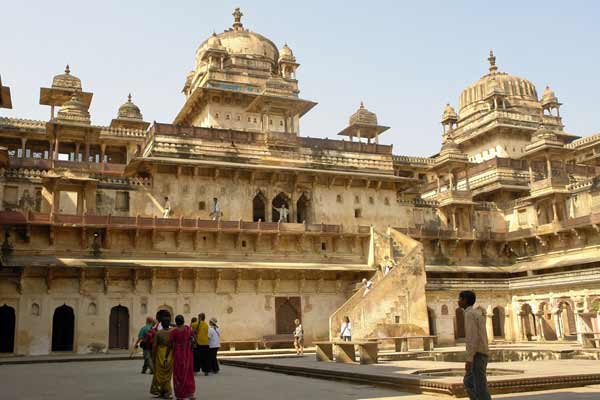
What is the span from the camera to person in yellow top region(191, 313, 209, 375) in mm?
14547

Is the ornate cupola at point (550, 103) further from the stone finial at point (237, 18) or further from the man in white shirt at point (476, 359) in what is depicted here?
the man in white shirt at point (476, 359)

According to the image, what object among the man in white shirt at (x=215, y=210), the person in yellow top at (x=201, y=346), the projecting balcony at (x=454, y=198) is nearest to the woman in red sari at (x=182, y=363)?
the person in yellow top at (x=201, y=346)

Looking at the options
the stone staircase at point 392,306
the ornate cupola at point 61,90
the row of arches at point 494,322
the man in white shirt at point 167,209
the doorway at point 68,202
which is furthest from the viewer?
the ornate cupola at point 61,90

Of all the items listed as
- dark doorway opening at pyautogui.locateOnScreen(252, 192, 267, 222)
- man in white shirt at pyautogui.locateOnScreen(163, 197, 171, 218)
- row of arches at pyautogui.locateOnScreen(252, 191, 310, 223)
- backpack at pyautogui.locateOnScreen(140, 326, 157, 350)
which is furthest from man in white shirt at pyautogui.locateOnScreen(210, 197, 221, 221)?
backpack at pyautogui.locateOnScreen(140, 326, 157, 350)

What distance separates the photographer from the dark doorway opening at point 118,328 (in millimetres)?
27450

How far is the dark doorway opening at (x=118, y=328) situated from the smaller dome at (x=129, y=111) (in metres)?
21.6

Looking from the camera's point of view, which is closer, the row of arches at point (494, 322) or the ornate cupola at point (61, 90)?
the row of arches at point (494, 322)

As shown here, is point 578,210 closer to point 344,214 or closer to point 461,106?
point 344,214

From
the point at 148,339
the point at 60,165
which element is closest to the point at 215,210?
the point at 60,165

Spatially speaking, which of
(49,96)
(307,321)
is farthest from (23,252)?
(49,96)

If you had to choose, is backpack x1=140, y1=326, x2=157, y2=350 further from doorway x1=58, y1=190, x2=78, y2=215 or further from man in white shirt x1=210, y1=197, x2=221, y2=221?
doorway x1=58, y1=190, x2=78, y2=215

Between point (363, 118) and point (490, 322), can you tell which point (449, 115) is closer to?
point (363, 118)

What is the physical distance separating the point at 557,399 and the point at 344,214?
2546cm

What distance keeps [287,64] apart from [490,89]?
18.1 meters
